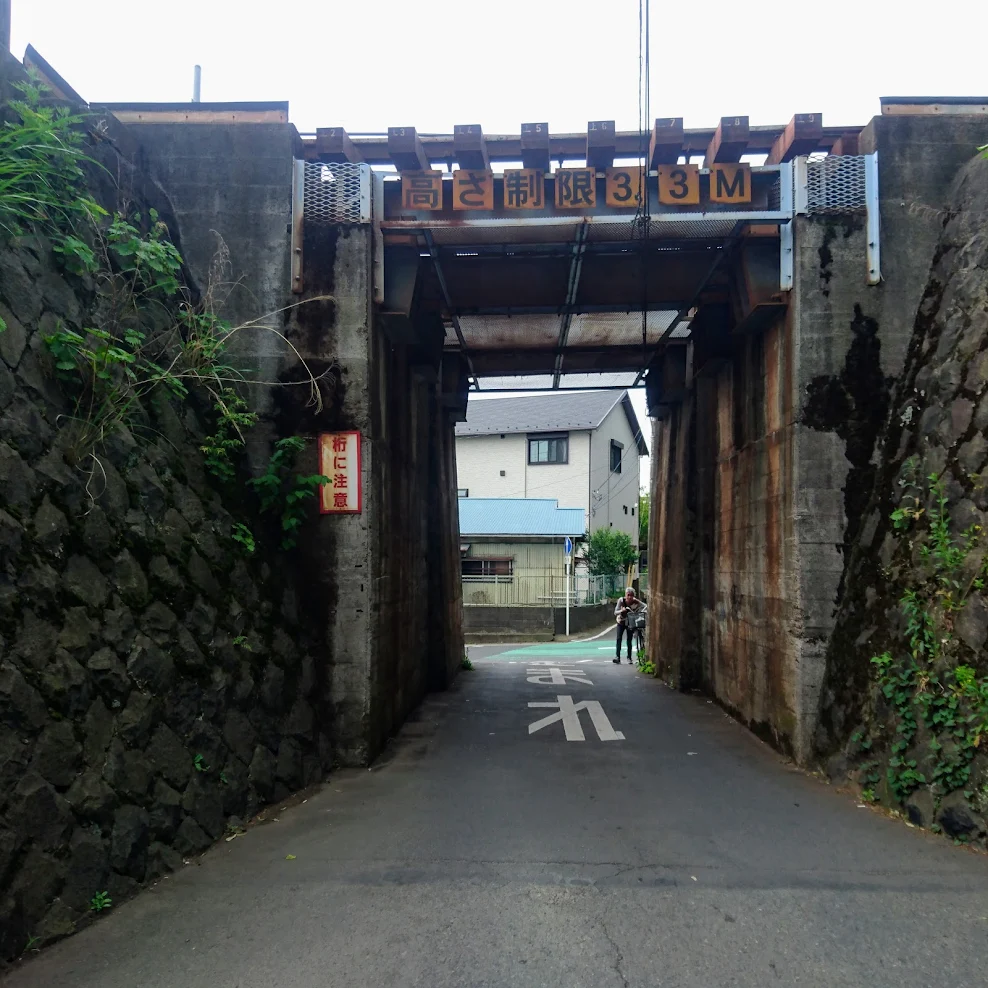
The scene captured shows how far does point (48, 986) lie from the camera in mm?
3535

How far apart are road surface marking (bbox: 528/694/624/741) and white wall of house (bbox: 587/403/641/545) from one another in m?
24.9

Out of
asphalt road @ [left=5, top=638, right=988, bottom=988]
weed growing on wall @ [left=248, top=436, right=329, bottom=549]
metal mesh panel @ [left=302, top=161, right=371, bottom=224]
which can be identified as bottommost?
asphalt road @ [left=5, top=638, right=988, bottom=988]

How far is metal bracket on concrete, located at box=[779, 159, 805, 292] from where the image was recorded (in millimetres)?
7934

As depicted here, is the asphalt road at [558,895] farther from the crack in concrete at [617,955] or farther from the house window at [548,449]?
the house window at [548,449]

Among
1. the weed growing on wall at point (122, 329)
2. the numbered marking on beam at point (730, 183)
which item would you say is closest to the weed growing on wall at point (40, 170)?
the weed growing on wall at point (122, 329)

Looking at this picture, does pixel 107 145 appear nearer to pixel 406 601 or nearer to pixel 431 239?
pixel 431 239

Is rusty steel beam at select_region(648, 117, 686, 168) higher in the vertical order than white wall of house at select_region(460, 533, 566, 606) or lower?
higher

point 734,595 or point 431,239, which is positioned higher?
point 431,239

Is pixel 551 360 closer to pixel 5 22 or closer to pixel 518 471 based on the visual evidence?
pixel 5 22

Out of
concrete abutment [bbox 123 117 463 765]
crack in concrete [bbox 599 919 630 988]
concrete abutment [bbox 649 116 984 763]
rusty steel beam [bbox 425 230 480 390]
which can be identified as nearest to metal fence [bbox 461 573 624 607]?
rusty steel beam [bbox 425 230 480 390]

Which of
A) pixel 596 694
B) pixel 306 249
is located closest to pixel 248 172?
pixel 306 249

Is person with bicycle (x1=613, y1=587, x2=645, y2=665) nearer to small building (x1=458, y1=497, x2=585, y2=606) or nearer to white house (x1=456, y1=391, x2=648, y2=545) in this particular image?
small building (x1=458, y1=497, x2=585, y2=606)

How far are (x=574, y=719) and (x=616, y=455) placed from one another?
3103 centimetres

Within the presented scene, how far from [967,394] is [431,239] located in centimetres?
534
